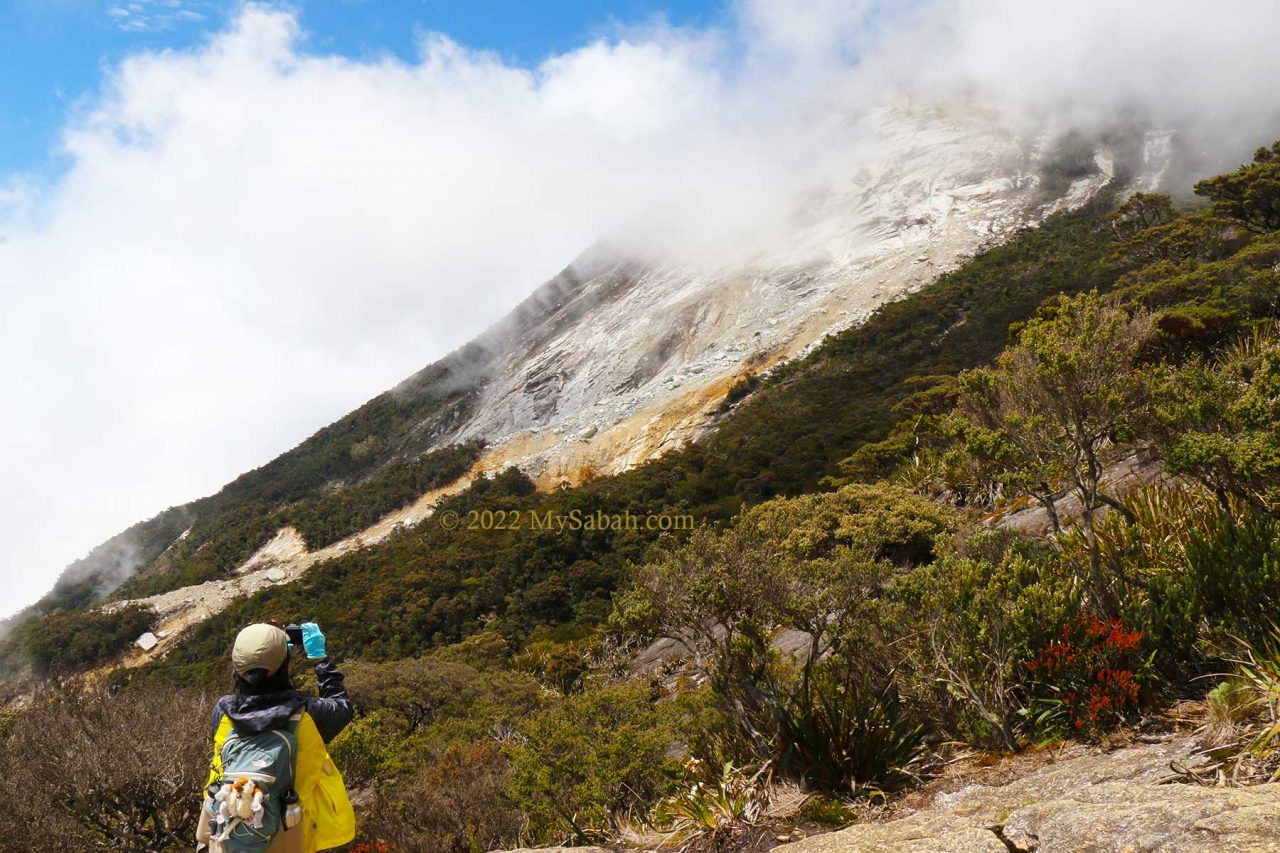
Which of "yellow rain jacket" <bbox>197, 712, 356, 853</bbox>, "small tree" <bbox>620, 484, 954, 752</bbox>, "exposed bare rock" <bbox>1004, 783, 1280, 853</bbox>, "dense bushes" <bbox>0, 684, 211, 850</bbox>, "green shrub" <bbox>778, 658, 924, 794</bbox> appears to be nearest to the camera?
"exposed bare rock" <bbox>1004, 783, 1280, 853</bbox>

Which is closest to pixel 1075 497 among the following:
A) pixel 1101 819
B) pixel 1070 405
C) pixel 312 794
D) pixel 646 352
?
pixel 1070 405

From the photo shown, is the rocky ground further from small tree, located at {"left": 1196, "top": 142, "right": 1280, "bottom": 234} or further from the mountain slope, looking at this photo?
the mountain slope

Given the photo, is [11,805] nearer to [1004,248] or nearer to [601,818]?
[601,818]

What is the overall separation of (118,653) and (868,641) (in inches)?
1833

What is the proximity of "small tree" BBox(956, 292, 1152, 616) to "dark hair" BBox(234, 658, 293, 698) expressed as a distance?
5.92 metres

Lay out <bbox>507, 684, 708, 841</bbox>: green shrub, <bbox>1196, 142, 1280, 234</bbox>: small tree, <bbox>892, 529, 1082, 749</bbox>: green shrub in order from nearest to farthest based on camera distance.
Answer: <bbox>892, 529, 1082, 749</bbox>: green shrub
<bbox>507, 684, 708, 841</bbox>: green shrub
<bbox>1196, 142, 1280, 234</bbox>: small tree

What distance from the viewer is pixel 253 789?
314cm

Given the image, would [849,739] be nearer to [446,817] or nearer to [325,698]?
[325,698]

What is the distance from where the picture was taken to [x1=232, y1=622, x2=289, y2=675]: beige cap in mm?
Result: 3289

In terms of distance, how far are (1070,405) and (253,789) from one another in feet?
22.3

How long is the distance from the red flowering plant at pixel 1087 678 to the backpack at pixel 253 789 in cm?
518

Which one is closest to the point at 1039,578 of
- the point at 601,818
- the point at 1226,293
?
the point at 601,818

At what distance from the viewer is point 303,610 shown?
119 ft

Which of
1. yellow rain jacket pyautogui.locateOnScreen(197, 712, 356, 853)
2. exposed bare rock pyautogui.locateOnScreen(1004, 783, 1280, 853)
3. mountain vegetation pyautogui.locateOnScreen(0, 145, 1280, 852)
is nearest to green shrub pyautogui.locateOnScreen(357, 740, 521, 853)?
mountain vegetation pyautogui.locateOnScreen(0, 145, 1280, 852)
